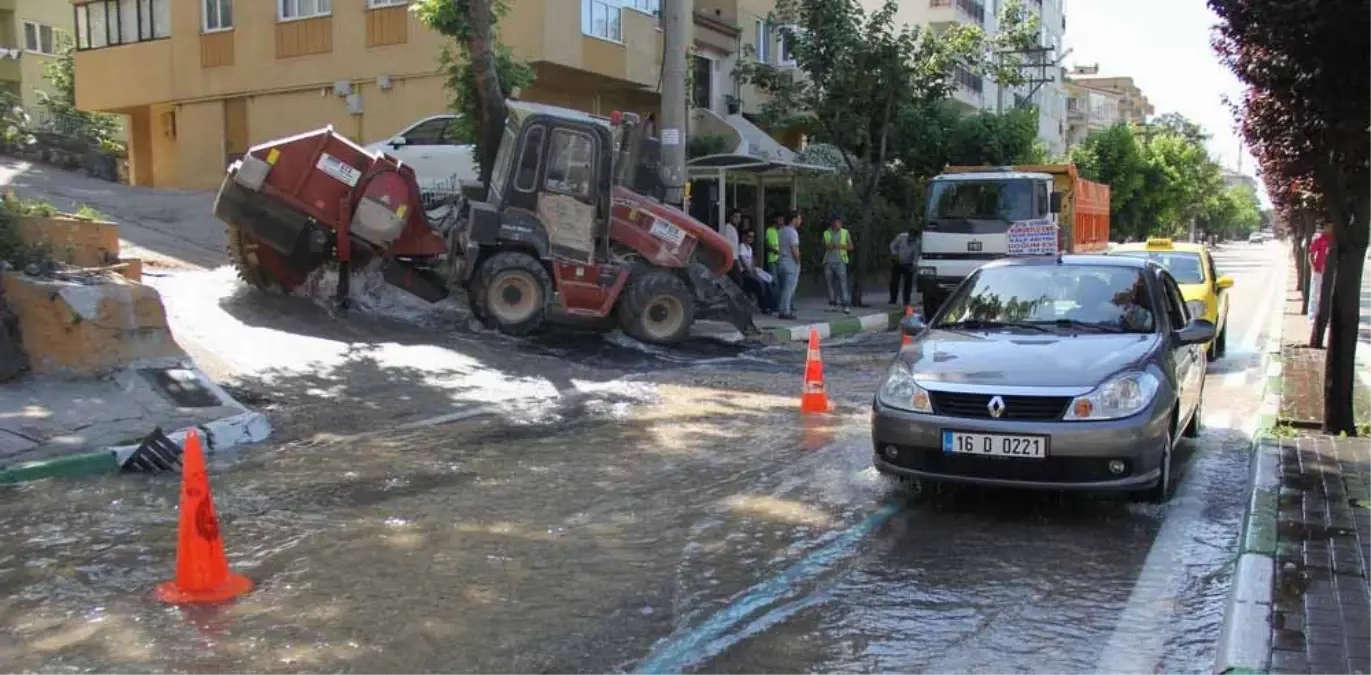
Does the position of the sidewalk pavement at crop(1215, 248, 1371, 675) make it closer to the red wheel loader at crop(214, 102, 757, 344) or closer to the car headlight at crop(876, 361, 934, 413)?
the car headlight at crop(876, 361, 934, 413)

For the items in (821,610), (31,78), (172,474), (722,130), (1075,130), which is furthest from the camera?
(1075,130)

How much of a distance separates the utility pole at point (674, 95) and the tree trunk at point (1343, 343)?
26.0 ft

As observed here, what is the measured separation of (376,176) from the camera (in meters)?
13.1

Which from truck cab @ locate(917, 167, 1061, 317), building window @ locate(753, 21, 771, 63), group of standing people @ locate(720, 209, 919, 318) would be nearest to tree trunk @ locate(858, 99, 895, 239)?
group of standing people @ locate(720, 209, 919, 318)

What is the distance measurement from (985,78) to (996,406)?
48.7m

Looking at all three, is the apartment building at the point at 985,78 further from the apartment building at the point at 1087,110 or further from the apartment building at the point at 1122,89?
the apartment building at the point at 1122,89

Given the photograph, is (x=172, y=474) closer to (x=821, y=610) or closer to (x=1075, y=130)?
(x=821, y=610)

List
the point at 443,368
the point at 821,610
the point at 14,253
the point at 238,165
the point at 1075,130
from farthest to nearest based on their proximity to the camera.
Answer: the point at 1075,130 → the point at 238,165 → the point at 443,368 → the point at 14,253 → the point at 821,610

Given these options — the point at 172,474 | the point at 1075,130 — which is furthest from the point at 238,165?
the point at 1075,130

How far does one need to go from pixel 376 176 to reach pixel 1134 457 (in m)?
9.76

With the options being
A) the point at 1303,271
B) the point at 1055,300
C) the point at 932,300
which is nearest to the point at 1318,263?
the point at 932,300

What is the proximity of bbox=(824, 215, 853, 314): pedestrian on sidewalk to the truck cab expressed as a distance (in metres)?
1.51

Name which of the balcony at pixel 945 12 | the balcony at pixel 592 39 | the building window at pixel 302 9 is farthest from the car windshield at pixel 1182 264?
the balcony at pixel 945 12

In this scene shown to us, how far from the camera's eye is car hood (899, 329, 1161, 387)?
20.2ft
